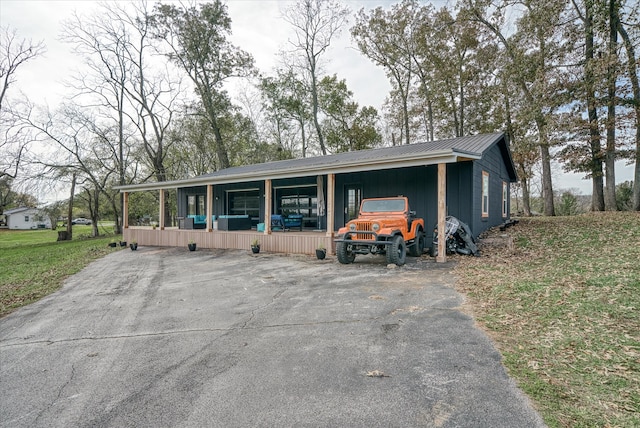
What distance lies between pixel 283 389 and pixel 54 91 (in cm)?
2596

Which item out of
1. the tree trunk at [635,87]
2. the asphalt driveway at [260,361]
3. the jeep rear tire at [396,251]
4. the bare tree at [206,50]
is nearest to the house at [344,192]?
the jeep rear tire at [396,251]

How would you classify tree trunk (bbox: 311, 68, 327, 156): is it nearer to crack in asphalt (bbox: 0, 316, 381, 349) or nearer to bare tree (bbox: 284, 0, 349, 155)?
bare tree (bbox: 284, 0, 349, 155)

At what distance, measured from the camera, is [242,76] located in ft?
79.7

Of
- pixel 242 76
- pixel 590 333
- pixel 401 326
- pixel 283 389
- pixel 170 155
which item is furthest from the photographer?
pixel 170 155

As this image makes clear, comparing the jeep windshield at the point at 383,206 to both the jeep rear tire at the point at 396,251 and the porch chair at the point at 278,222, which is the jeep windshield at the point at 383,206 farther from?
the porch chair at the point at 278,222

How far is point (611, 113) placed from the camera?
13.3 metres

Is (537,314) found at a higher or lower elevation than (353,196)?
lower

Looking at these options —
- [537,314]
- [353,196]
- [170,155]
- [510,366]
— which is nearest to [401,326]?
[510,366]

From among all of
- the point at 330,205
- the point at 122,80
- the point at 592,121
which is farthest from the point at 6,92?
the point at 592,121

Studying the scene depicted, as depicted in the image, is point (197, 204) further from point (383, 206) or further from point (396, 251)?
point (396, 251)

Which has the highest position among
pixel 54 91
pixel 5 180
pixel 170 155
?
pixel 54 91

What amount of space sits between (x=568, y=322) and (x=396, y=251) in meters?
3.71

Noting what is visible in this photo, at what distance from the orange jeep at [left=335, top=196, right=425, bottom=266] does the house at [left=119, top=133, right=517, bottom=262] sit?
0.87 metres

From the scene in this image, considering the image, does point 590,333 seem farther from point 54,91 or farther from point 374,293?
point 54,91
